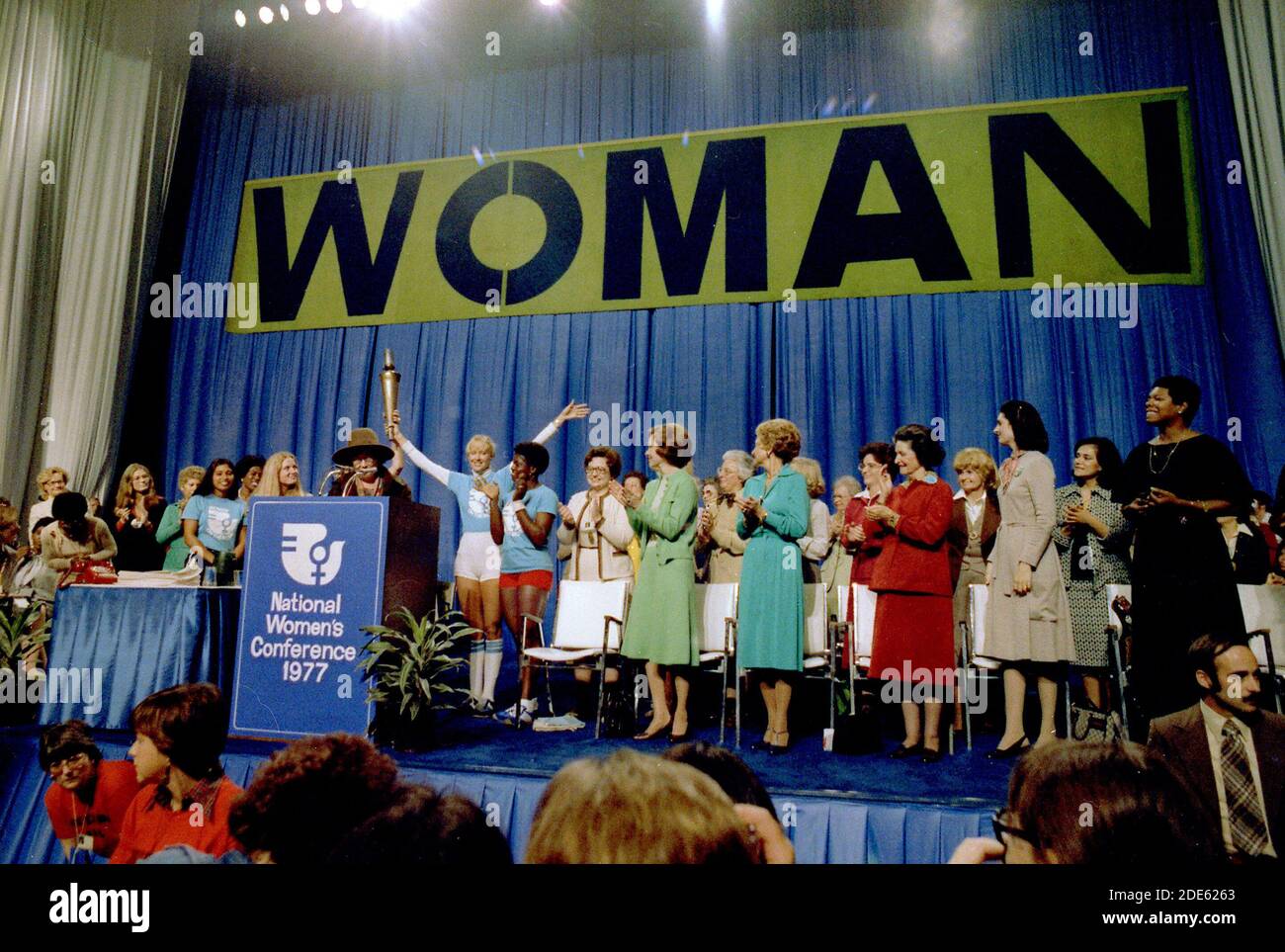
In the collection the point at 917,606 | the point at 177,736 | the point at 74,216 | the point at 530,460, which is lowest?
the point at 177,736

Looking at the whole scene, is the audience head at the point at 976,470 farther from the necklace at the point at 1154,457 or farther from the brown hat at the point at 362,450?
the brown hat at the point at 362,450

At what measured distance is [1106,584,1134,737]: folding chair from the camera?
11.6 ft

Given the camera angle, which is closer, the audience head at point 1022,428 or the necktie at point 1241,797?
the necktie at point 1241,797

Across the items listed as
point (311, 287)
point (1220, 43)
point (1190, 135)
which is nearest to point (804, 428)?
point (1190, 135)

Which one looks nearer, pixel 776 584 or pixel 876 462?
pixel 776 584

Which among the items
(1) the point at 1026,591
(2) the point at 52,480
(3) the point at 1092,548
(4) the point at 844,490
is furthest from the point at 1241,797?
(2) the point at 52,480

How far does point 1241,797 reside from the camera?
2.29 m

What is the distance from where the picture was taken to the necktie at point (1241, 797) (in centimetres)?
226

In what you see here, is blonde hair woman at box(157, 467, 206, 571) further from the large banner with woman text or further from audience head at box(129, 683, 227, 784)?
audience head at box(129, 683, 227, 784)

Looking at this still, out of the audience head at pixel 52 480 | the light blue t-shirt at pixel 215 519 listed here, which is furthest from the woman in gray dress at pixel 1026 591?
the audience head at pixel 52 480

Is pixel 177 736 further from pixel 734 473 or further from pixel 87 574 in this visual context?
pixel 734 473

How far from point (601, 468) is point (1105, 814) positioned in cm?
362

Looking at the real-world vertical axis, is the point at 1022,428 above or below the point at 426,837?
above

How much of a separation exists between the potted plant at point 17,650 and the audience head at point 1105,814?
4.64 metres
